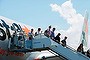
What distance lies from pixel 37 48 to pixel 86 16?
2331 centimetres

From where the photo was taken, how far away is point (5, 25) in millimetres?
15641

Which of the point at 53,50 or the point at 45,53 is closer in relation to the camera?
the point at 53,50

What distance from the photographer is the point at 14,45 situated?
15.3 m

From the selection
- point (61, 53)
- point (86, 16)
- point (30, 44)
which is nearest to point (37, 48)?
point (30, 44)

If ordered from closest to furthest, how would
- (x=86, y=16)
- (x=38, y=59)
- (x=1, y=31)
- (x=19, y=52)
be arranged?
(x=1, y=31), (x=19, y=52), (x=38, y=59), (x=86, y=16)

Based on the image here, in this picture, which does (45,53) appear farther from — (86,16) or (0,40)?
(86,16)

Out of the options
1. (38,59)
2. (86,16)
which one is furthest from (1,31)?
(86,16)

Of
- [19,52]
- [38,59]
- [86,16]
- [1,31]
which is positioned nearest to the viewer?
[1,31]

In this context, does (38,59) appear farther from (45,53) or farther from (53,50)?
(53,50)

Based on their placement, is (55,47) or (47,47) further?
(55,47)

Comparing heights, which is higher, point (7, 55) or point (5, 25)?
point (5, 25)

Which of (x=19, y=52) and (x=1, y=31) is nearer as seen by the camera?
(x=1, y=31)

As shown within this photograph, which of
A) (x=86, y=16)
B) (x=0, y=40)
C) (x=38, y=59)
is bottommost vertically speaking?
(x=38, y=59)

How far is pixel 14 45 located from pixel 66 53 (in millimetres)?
3104
